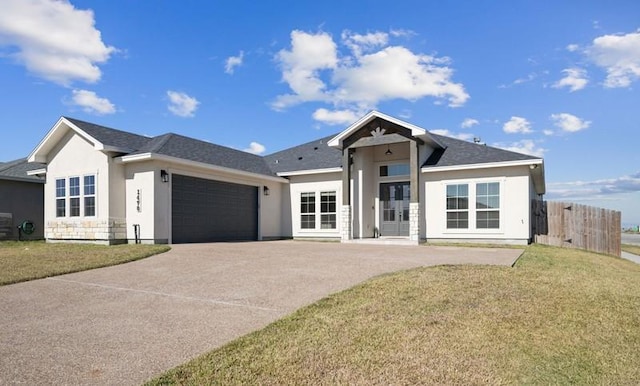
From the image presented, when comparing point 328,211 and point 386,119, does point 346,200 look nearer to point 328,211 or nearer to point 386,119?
point 328,211

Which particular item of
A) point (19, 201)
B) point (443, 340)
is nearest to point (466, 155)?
point (443, 340)

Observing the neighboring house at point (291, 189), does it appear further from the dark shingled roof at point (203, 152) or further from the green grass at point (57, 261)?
the green grass at point (57, 261)

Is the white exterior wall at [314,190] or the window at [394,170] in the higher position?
the window at [394,170]

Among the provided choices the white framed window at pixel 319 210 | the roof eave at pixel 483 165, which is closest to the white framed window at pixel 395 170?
the roof eave at pixel 483 165

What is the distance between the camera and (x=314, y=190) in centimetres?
1870

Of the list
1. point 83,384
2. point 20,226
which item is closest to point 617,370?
point 83,384

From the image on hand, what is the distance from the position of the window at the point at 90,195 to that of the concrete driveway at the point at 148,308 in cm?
646

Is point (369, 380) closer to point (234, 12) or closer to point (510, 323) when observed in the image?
point (510, 323)

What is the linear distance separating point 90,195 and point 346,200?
10.1m

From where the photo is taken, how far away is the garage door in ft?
48.2

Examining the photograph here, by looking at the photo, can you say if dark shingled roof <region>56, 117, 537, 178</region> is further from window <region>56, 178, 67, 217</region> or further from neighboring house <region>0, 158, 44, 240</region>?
neighboring house <region>0, 158, 44, 240</region>

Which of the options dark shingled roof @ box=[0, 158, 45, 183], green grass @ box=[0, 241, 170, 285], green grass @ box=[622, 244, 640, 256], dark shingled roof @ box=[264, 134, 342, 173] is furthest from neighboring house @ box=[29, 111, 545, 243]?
green grass @ box=[622, 244, 640, 256]

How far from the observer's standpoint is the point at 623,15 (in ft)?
33.3

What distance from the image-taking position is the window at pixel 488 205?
15.0 metres
